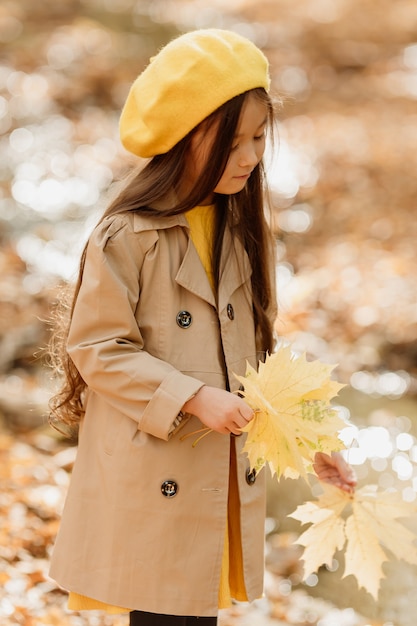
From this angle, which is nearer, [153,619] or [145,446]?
[145,446]

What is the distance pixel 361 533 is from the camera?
2061 mm

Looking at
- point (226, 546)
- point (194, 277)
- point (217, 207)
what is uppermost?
point (217, 207)

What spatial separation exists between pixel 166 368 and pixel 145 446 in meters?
0.20

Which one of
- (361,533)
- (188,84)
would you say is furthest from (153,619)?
(188,84)

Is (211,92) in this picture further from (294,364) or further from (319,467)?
Result: (319,467)

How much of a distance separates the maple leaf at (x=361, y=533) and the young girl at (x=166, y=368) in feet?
0.47

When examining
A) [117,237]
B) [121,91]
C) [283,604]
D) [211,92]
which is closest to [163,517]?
[117,237]

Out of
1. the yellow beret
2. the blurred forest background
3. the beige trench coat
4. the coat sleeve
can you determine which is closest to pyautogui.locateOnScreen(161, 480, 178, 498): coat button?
the beige trench coat

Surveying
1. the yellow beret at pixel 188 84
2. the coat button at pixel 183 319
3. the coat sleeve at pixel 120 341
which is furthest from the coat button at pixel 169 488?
the yellow beret at pixel 188 84

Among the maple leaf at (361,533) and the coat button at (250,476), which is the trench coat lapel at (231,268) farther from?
the maple leaf at (361,533)

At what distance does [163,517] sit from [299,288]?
3.48 metres

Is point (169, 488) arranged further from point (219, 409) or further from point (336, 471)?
point (336, 471)

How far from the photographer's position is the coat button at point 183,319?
6.58ft

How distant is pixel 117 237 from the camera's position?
1.95 meters
